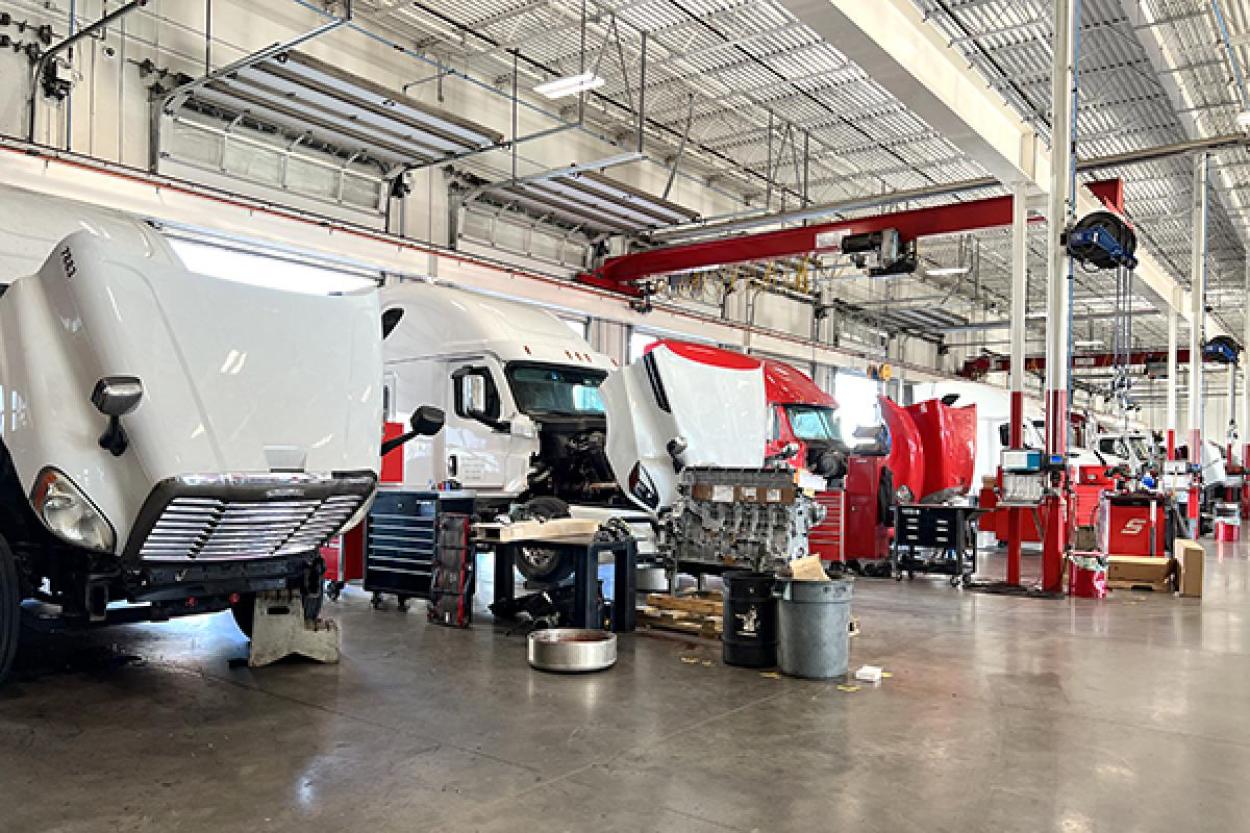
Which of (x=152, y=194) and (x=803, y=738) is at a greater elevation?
(x=152, y=194)

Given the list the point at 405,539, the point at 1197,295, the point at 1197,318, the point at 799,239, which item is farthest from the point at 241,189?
the point at 1197,318

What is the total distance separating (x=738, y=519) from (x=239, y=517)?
3.65 meters

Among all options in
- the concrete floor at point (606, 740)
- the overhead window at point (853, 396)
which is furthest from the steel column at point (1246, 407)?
the concrete floor at point (606, 740)

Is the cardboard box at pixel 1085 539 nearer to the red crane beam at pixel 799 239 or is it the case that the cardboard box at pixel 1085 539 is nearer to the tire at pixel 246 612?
the red crane beam at pixel 799 239

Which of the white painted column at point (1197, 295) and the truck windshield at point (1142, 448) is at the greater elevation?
the white painted column at point (1197, 295)

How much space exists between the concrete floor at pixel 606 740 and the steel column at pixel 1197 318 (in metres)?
10.1

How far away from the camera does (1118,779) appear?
3.52 meters

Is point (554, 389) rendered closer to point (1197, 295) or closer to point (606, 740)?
point (606, 740)

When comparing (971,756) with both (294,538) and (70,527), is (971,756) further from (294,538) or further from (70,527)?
(70,527)

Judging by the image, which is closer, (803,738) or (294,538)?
(803,738)

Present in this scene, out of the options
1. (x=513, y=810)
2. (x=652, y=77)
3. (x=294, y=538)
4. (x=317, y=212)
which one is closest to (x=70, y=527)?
(x=294, y=538)

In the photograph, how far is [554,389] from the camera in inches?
334

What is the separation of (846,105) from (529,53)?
4.32 m

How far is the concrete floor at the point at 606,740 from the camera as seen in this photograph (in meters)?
3.08
